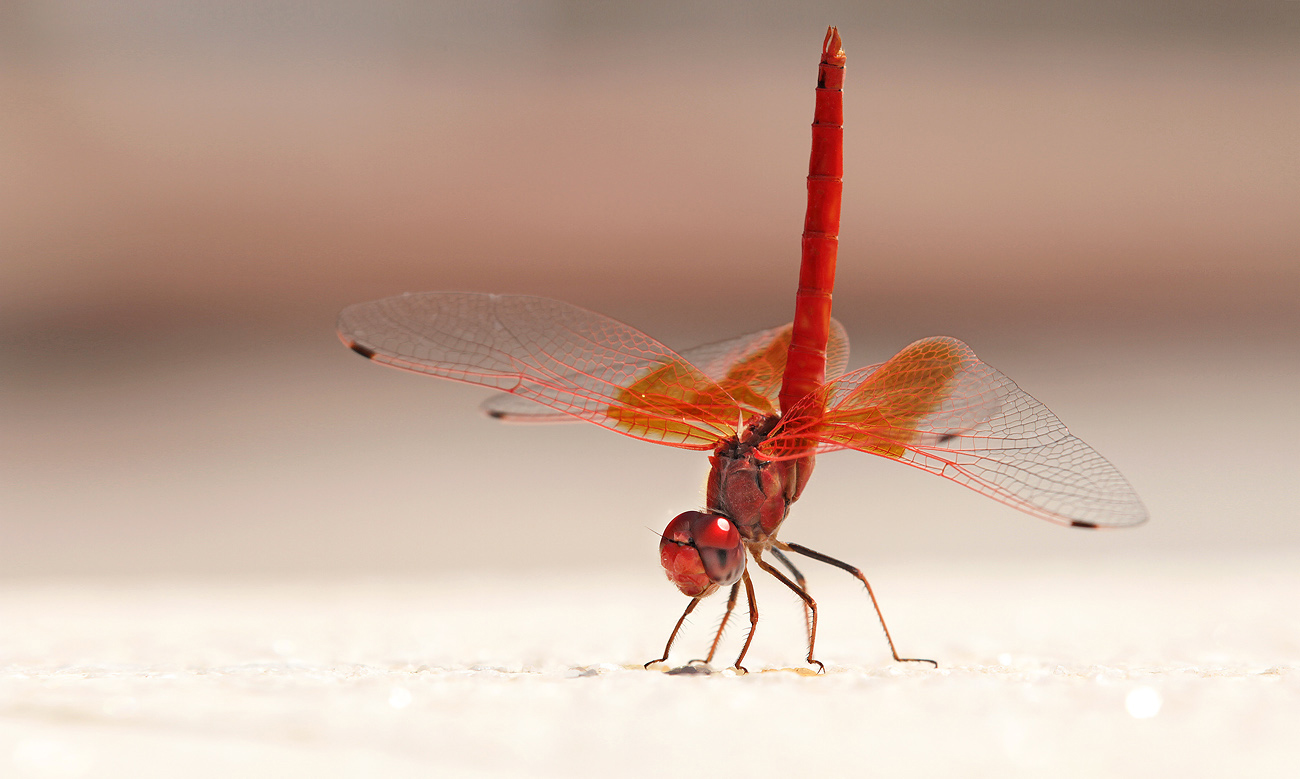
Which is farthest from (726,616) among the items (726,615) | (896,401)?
(896,401)

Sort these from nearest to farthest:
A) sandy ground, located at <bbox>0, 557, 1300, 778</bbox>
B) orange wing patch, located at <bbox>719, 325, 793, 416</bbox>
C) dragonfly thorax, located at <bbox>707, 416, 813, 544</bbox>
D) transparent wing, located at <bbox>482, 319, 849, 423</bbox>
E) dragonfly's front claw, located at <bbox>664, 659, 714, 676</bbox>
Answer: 1. sandy ground, located at <bbox>0, 557, 1300, 778</bbox>
2. dragonfly's front claw, located at <bbox>664, 659, 714, 676</bbox>
3. dragonfly thorax, located at <bbox>707, 416, 813, 544</bbox>
4. transparent wing, located at <bbox>482, 319, 849, 423</bbox>
5. orange wing patch, located at <bbox>719, 325, 793, 416</bbox>

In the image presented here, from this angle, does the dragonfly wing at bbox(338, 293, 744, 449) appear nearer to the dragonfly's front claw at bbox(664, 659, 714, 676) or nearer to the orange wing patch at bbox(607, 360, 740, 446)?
the orange wing patch at bbox(607, 360, 740, 446)

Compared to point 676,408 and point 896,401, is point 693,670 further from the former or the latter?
point 896,401

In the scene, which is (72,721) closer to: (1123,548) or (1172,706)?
(1172,706)

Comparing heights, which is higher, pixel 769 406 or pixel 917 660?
pixel 769 406

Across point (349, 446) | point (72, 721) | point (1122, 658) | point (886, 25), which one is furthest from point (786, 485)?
point (886, 25)

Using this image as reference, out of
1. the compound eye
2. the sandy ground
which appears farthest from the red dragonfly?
the sandy ground

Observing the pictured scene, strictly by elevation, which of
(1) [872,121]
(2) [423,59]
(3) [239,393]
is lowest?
(3) [239,393]
